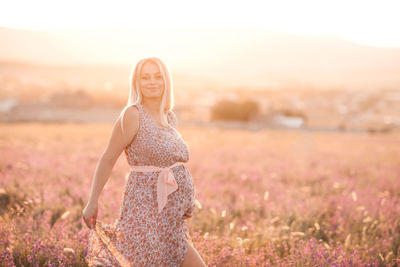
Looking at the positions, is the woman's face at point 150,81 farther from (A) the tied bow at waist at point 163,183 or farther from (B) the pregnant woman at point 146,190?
(A) the tied bow at waist at point 163,183

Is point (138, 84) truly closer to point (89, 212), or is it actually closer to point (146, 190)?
point (146, 190)

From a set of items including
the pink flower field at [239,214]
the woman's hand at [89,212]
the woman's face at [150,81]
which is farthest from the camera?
the pink flower field at [239,214]

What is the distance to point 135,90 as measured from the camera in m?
3.01

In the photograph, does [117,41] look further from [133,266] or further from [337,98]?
[133,266]

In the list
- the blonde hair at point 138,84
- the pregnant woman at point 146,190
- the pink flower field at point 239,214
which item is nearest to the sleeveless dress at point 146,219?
the pregnant woman at point 146,190

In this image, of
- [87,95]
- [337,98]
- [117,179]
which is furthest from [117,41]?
[117,179]

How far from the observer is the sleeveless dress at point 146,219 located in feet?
9.22

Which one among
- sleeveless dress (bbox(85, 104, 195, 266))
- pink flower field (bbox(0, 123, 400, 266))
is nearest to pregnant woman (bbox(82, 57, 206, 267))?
sleeveless dress (bbox(85, 104, 195, 266))

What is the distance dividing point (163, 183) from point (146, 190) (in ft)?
0.52

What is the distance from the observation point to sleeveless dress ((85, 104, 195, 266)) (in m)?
2.81

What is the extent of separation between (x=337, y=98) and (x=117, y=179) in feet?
250

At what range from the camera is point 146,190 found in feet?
9.51

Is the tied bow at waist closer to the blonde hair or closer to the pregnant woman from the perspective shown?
the pregnant woman

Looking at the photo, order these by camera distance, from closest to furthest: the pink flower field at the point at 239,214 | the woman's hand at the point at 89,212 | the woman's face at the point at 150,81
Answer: the woman's hand at the point at 89,212 < the woman's face at the point at 150,81 < the pink flower field at the point at 239,214
